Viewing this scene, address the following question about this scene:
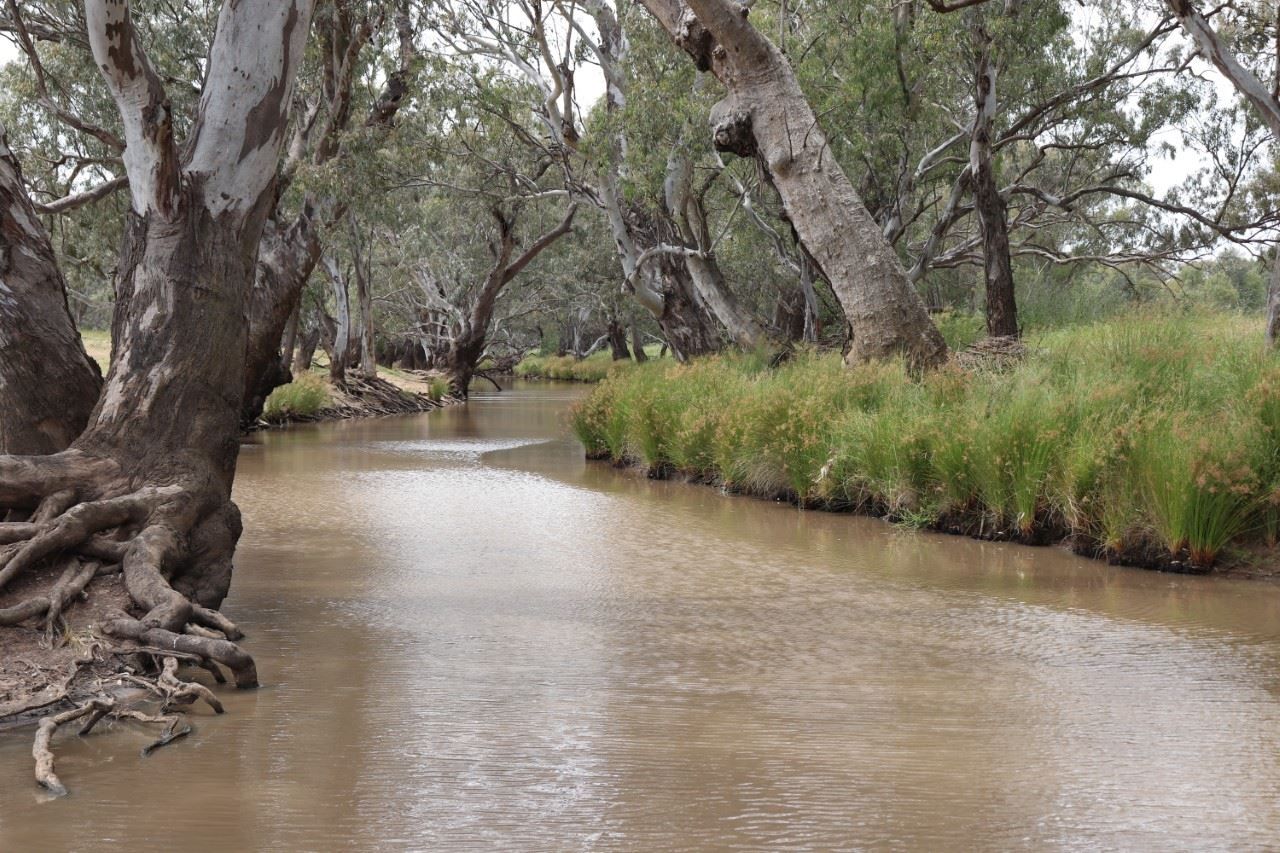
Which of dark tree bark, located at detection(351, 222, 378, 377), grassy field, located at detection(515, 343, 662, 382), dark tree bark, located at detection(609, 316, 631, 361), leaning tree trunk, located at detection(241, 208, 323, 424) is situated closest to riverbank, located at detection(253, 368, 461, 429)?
dark tree bark, located at detection(351, 222, 378, 377)

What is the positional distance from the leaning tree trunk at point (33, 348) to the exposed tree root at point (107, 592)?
Result: 35.8 inches

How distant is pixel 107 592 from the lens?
4.85 m

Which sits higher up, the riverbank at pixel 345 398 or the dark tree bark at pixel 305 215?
the dark tree bark at pixel 305 215

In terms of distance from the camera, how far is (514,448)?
16.5m

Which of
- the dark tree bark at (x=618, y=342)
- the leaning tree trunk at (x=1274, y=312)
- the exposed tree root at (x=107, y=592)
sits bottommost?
the exposed tree root at (x=107, y=592)

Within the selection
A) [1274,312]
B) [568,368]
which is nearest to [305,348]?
[568,368]

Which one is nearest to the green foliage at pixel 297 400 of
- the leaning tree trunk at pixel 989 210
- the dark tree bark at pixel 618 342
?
the leaning tree trunk at pixel 989 210

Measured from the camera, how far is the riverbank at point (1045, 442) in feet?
21.6

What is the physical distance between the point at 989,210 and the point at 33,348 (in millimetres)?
13250

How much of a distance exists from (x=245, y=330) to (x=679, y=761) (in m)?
3.79

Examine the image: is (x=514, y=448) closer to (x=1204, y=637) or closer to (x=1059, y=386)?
(x=1059, y=386)

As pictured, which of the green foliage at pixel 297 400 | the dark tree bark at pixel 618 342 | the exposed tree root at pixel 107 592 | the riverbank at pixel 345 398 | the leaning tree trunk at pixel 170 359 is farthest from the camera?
the dark tree bark at pixel 618 342

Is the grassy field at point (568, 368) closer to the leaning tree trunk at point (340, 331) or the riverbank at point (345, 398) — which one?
the riverbank at point (345, 398)

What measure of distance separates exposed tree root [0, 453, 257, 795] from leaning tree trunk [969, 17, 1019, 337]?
12.5 m
